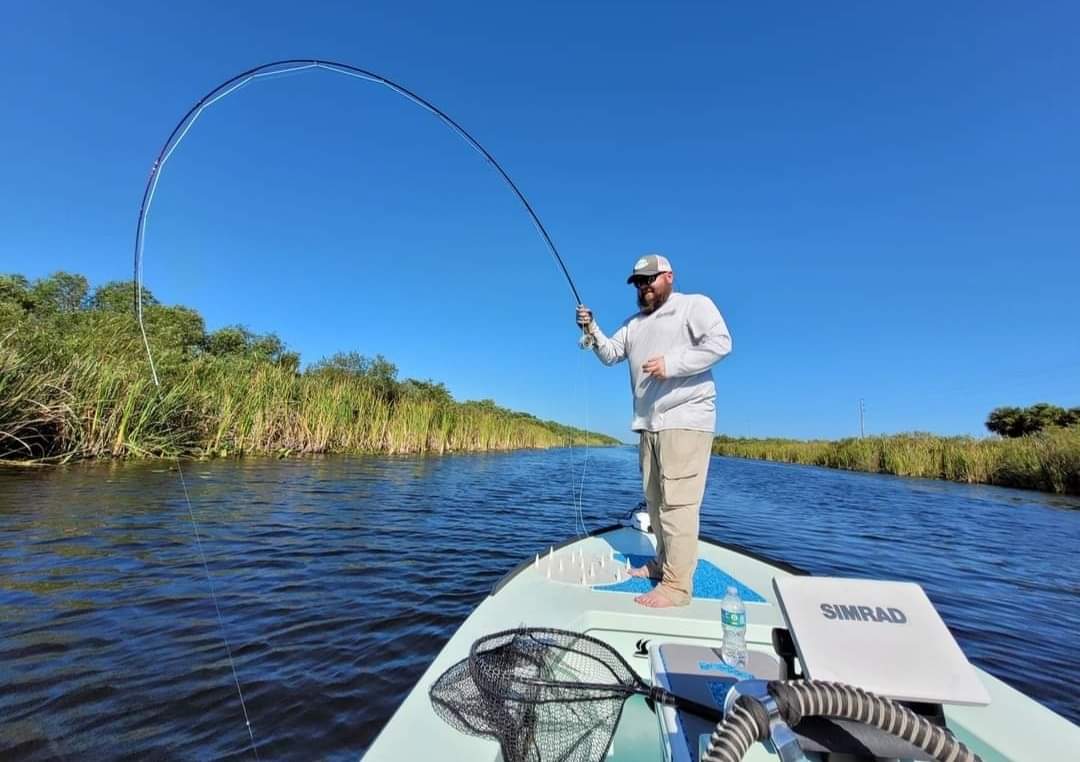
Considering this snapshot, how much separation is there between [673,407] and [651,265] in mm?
959

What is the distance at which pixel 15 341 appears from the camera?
29.4 ft

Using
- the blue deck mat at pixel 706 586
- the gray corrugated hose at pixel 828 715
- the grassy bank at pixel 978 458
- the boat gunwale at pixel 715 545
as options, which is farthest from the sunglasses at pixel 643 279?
the grassy bank at pixel 978 458

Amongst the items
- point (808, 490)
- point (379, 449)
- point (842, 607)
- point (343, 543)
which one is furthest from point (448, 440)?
point (842, 607)

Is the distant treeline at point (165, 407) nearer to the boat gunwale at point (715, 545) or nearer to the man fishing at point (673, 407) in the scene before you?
the boat gunwale at point (715, 545)

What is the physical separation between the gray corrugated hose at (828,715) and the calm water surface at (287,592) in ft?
6.63

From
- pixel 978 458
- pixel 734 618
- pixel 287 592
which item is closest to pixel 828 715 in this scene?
pixel 734 618

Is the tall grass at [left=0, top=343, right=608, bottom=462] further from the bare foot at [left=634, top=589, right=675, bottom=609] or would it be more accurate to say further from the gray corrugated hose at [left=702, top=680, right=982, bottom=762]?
the gray corrugated hose at [left=702, top=680, right=982, bottom=762]

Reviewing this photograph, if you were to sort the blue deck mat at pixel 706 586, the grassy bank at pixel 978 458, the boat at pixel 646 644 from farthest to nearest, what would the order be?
the grassy bank at pixel 978 458 → the blue deck mat at pixel 706 586 → the boat at pixel 646 644

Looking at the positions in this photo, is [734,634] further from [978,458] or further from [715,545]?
[978,458]

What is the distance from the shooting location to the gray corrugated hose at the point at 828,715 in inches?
30.6

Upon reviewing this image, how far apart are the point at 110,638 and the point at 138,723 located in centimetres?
105

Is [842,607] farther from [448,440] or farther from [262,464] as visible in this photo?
[448,440]

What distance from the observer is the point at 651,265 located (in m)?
3.08

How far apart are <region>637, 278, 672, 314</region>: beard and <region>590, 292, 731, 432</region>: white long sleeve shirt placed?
4 centimetres
